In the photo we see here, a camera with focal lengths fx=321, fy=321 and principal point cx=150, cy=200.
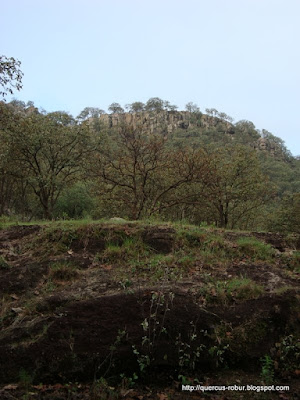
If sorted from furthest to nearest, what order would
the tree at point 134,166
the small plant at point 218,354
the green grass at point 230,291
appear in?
the tree at point 134,166 → the green grass at point 230,291 → the small plant at point 218,354

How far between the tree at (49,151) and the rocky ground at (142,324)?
35.6 feet

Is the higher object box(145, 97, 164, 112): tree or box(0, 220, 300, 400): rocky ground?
box(145, 97, 164, 112): tree

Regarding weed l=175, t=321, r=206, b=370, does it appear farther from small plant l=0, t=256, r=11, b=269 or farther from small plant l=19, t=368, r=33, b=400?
small plant l=0, t=256, r=11, b=269

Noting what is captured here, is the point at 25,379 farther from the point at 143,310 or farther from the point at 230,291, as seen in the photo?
the point at 230,291

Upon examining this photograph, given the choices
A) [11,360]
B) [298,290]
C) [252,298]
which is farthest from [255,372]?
[11,360]

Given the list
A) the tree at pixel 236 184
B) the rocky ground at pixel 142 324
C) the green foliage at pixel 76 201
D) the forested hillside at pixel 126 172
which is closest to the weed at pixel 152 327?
the rocky ground at pixel 142 324

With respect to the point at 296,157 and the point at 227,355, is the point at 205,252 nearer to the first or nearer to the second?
the point at 227,355

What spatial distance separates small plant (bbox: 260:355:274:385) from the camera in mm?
3686

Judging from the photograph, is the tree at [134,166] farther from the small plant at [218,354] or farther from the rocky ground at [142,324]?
the small plant at [218,354]

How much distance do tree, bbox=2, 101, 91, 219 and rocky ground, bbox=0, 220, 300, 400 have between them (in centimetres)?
1084

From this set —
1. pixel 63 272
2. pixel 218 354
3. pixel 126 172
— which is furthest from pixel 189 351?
pixel 126 172

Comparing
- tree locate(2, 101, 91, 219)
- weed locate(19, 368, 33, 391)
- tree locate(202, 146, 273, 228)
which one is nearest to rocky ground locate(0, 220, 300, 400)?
weed locate(19, 368, 33, 391)

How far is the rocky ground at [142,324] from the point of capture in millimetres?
3633

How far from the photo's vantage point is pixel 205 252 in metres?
6.36
